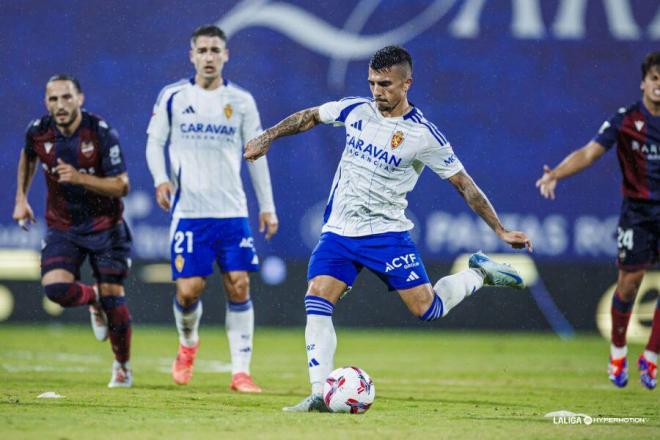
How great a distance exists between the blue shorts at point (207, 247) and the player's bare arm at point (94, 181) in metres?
0.60

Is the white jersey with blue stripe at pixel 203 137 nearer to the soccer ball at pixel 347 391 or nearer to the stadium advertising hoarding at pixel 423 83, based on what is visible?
the soccer ball at pixel 347 391

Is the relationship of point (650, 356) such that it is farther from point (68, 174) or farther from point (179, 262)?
point (68, 174)

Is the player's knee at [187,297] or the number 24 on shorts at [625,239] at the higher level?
the number 24 on shorts at [625,239]

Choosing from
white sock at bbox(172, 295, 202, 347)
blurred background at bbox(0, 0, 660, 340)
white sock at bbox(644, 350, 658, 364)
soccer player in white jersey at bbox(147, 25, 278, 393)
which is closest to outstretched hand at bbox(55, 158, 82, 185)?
soccer player in white jersey at bbox(147, 25, 278, 393)

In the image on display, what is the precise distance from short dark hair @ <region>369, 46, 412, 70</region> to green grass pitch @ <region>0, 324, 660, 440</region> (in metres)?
2.14

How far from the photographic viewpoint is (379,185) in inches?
298

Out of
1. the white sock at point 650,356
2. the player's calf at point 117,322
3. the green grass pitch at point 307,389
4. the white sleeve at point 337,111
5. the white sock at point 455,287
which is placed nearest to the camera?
the green grass pitch at point 307,389

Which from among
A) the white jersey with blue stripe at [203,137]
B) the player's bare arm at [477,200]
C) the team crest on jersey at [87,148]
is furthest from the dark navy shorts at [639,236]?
the team crest on jersey at [87,148]

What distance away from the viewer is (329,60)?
47.9ft

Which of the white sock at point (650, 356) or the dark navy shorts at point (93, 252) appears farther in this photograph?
the white sock at point (650, 356)

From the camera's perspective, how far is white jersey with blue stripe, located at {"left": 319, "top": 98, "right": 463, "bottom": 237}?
294 inches

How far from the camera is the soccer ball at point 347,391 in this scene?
7.01m

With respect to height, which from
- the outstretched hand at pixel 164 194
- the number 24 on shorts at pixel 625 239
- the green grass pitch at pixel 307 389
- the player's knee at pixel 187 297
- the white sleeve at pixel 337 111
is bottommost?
the green grass pitch at pixel 307 389

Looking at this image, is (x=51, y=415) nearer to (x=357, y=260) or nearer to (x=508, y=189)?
(x=357, y=260)
